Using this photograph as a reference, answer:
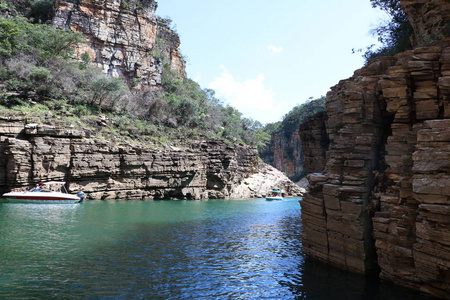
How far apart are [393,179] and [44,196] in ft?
109

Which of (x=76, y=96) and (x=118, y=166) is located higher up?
(x=76, y=96)

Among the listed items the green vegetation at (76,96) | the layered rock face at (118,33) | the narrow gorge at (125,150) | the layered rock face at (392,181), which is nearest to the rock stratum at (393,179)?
the layered rock face at (392,181)

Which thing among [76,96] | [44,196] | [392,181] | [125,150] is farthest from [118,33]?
[392,181]

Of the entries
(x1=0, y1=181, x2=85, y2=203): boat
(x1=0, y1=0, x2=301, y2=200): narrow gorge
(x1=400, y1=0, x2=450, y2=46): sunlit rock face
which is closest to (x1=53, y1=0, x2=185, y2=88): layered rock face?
(x1=0, y1=0, x2=301, y2=200): narrow gorge

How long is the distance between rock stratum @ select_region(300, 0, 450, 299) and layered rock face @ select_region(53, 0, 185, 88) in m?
53.4

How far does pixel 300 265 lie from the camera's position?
13.6m

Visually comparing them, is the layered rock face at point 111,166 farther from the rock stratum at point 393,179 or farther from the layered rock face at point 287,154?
the layered rock face at point 287,154

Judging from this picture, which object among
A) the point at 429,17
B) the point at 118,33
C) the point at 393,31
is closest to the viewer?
the point at 429,17

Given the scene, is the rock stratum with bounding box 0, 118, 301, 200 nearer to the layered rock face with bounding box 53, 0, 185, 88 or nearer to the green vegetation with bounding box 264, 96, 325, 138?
the layered rock face with bounding box 53, 0, 185, 88

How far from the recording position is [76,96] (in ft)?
152

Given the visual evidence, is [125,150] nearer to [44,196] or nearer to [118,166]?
[118,166]

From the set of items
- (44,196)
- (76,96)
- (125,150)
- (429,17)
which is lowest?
(44,196)

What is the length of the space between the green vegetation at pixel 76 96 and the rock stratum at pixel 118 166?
2.30 m

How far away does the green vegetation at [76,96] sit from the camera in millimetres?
41219
